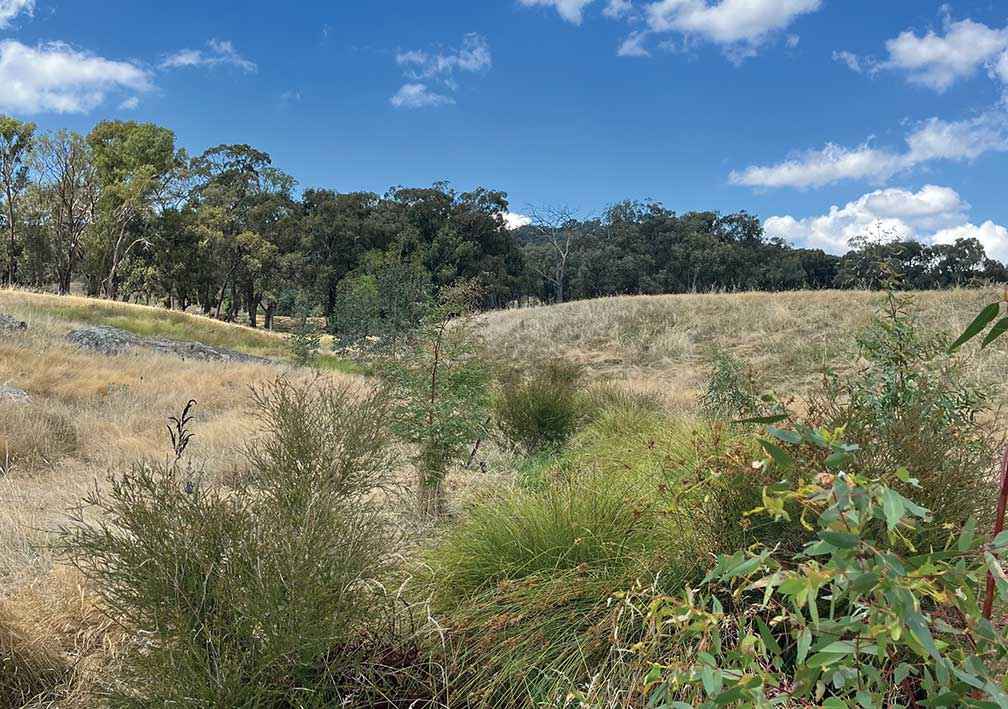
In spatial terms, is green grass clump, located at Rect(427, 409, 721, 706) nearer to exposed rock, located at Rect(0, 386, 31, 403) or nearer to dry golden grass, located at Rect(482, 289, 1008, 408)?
exposed rock, located at Rect(0, 386, 31, 403)

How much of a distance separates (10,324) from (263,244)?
1275 inches

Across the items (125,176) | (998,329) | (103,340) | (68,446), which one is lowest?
(68,446)

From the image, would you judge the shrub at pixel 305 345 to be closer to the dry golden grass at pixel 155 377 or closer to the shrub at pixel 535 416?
the dry golden grass at pixel 155 377

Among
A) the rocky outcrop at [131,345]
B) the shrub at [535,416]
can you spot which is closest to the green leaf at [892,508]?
the shrub at [535,416]

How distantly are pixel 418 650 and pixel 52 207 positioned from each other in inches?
2143

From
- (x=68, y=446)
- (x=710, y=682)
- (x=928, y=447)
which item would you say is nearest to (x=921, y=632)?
(x=710, y=682)

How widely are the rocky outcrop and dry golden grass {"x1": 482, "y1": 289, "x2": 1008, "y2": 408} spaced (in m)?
8.39

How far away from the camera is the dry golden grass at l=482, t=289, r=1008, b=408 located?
18062 mm

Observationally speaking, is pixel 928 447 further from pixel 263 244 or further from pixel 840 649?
pixel 263 244

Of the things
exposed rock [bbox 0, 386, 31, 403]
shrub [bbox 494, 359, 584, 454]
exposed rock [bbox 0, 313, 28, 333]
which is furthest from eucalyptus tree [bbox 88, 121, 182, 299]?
shrub [bbox 494, 359, 584, 454]

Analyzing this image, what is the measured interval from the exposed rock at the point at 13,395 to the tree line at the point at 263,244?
77.1 feet

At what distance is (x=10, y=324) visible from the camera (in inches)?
635

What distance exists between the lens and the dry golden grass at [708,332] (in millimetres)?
18062

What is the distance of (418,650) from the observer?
2506 millimetres
